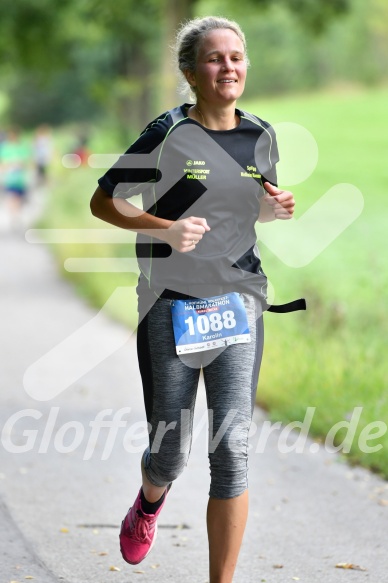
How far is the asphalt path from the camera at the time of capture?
4.86 metres

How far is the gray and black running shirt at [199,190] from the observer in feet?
Result: 13.4

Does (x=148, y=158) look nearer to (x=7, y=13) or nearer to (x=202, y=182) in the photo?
(x=202, y=182)

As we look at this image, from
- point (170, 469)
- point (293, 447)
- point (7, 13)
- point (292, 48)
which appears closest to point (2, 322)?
point (293, 447)

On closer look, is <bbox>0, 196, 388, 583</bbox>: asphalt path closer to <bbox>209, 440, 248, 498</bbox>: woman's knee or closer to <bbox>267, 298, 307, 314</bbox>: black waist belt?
<bbox>209, 440, 248, 498</bbox>: woman's knee

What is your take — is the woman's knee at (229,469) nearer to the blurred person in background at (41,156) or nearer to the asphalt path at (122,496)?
the asphalt path at (122,496)

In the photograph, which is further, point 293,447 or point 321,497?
point 293,447

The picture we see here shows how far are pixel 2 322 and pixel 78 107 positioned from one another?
53149 millimetres

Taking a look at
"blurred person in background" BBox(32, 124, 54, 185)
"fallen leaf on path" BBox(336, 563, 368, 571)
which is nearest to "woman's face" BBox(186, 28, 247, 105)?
"fallen leaf on path" BBox(336, 563, 368, 571)

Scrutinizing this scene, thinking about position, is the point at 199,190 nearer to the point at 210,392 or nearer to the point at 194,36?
the point at 194,36

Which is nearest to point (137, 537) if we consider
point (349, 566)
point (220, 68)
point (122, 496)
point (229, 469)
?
point (229, 469)

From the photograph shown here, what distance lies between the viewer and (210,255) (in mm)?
4105

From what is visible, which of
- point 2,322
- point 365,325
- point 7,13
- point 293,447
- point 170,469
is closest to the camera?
point 170,469

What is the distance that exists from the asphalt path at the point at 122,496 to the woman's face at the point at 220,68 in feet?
6.09

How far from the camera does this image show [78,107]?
6375 centimetres
